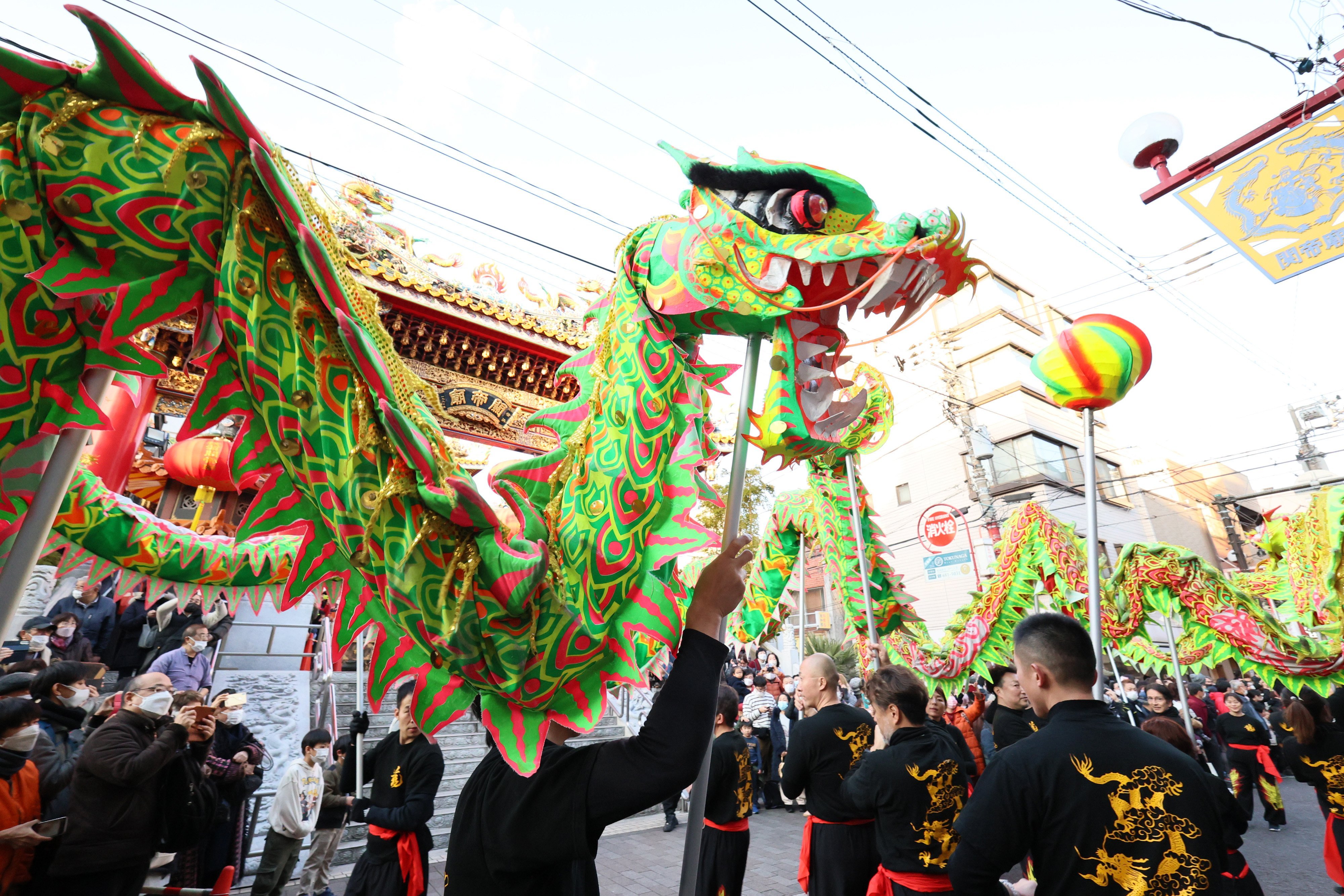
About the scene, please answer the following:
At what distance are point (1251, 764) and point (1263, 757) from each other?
0.16 metres

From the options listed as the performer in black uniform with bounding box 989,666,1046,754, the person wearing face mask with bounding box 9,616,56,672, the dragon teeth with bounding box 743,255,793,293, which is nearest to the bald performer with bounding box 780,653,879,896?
the performer in black uniform with bounding box 989,666,1046,754

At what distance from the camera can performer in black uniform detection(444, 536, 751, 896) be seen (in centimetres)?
118

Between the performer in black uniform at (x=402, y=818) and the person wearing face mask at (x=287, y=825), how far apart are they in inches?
32.8

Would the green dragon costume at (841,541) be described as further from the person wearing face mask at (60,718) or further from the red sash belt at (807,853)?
the person wearing face mask at (60,718)

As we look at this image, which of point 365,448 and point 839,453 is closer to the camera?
point 365,448

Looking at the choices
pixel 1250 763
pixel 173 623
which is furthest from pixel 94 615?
pixel 1250 763

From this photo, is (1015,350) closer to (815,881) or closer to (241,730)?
(815,881)

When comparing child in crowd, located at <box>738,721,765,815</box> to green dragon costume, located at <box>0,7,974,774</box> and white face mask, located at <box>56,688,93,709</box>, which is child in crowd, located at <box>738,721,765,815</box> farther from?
green dragon costume, located at <box>0,7,974,774</box>

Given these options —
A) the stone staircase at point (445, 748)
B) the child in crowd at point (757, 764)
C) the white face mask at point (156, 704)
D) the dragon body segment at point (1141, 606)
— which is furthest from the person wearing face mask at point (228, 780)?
the child in crowd at point (757, 764)

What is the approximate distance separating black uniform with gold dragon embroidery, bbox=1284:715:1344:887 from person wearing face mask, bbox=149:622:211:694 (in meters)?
7.69

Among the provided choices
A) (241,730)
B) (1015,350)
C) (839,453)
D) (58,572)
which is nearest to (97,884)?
(241,730)

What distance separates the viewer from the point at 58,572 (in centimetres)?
155

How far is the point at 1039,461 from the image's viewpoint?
19297 millimetres

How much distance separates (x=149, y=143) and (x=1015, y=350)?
23.2m
